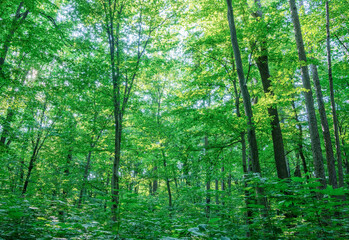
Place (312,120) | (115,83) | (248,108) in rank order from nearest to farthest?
(248,108) → (312,120) → (115,83)

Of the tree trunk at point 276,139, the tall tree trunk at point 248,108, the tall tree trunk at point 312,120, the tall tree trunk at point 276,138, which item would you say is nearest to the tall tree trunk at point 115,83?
the tall tree trunk at point 248,108

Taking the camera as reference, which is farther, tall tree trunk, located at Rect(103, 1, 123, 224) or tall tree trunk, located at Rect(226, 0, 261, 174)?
tall tree trunk, located at Rect(103, 1, 123, 224)

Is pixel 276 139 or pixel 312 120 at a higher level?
pixel 312 120

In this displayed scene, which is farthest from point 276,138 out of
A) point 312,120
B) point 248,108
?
point 248,108

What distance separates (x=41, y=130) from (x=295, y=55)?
14.2 metres

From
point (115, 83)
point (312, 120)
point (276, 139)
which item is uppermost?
point (115, 83)

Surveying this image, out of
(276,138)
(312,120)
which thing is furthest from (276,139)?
(312,120)

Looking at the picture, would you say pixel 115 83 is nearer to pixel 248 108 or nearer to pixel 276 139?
pixel 248 108

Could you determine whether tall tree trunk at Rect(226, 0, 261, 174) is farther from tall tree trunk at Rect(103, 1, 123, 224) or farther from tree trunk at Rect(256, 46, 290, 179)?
tall tree trunk at Rect(103, 1, 123, 224)

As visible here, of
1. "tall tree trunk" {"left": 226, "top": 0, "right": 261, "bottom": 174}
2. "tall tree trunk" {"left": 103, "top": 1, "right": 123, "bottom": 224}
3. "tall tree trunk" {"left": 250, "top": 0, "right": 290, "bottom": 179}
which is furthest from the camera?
"tall tree trunk" {"left": 103, "top": 1, "right": 123, "bottom": 224}

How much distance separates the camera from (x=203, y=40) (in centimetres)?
814

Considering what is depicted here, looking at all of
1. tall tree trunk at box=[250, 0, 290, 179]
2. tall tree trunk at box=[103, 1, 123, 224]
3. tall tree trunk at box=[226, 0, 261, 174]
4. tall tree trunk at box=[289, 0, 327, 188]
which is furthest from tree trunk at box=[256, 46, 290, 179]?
tall tree trunk at box=[103, 1, 123, 224]

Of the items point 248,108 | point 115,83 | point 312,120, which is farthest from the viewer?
point 115,83

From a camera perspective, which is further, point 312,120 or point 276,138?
point 276,138
